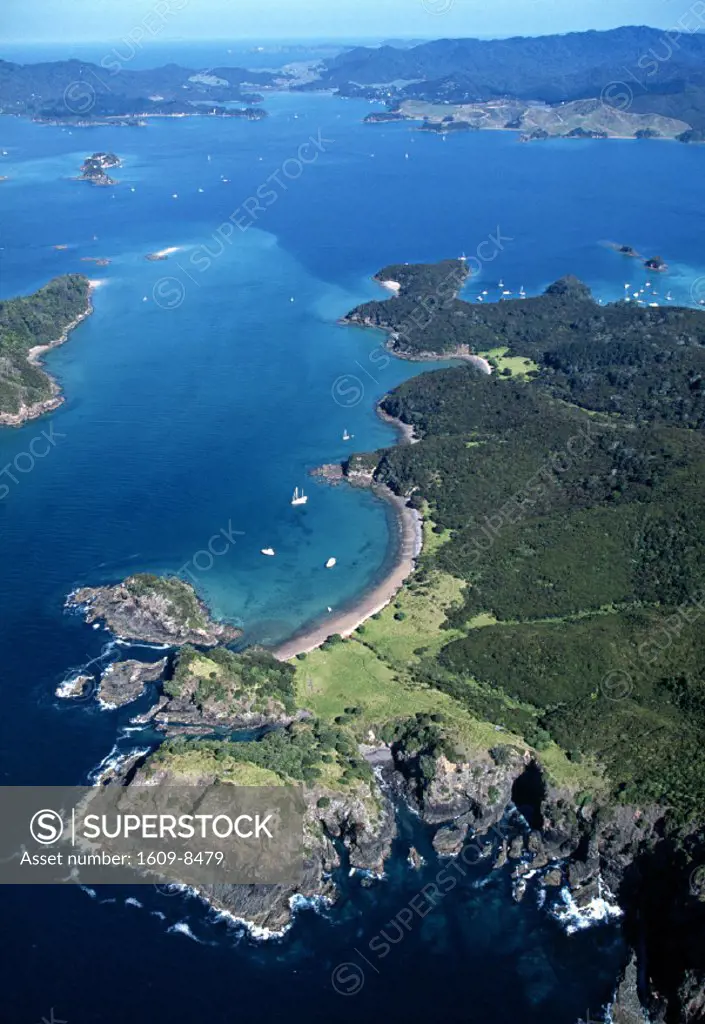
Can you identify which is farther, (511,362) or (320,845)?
(511,362)

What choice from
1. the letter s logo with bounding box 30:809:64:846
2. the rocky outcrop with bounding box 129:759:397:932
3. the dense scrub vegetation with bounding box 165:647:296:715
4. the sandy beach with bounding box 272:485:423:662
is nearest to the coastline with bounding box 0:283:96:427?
the sandy beach with bounding box 272:485:423:662

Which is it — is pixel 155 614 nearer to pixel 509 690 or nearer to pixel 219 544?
pixel 219 544

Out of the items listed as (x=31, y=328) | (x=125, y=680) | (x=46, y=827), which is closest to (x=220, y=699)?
(x=125, y=680)

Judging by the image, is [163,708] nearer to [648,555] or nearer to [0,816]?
[0,816]

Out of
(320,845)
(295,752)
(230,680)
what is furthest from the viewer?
(230,680)

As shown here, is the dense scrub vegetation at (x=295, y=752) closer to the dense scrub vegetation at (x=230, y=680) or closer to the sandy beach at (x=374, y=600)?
the dense scrub vegetation at (x=230, y=680)
